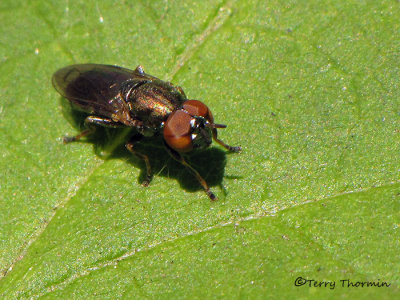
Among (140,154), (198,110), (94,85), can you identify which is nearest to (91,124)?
(94,85)

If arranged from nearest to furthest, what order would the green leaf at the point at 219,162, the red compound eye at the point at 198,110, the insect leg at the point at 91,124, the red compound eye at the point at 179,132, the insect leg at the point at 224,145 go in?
the green leaf at the point at 219,162 < the red compound eye at the point at 179,132 < the red compound eye at the point at 198,110 < the insect leg at the point at 224,145 < the insect leg at the point at 91,124

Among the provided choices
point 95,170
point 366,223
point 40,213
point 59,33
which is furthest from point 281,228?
point 59,33

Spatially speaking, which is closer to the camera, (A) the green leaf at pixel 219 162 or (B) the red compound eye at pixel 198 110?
(A) the green leaf at pixel 219 162

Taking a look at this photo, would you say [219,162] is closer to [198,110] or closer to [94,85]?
[198,110]

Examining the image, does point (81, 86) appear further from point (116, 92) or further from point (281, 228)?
point (281, 228)

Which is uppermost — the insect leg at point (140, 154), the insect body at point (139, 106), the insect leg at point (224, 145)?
the insect body at point (139, 106)

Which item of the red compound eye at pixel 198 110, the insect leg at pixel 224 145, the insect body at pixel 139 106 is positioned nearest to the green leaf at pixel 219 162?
the insect leg at pixel 224 145

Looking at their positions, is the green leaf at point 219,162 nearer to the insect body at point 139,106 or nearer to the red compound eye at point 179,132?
the insect body at point 139,106
